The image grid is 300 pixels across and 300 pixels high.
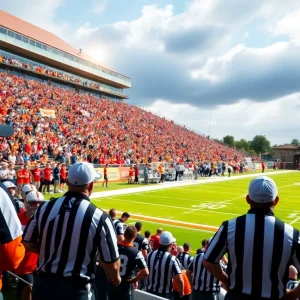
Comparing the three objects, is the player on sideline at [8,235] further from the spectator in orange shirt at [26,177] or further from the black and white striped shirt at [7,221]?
the spectator in orange shirt at [26,177]

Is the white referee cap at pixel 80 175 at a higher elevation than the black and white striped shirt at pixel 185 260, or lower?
higher

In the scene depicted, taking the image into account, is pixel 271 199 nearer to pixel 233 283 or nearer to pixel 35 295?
pixel 233 283

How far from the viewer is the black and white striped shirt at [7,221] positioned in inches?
94.2

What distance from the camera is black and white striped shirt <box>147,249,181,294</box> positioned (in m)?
5.48

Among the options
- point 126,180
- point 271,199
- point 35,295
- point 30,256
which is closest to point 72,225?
point 35,295

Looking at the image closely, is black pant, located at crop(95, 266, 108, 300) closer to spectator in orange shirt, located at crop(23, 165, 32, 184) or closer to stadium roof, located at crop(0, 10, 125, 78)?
spectator in orange shirt, located at crop(23, 165, 32, 184)

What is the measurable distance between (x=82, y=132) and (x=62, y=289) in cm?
2981

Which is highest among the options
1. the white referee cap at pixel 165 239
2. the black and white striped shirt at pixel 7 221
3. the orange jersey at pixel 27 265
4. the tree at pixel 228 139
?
the tree at pixel 228 139

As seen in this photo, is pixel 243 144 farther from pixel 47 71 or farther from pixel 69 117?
pixel 69 117

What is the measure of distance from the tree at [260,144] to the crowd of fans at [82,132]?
100 metres

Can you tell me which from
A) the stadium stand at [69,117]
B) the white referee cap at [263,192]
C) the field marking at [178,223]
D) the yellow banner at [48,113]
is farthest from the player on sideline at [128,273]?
the yellow banner at [48,113]

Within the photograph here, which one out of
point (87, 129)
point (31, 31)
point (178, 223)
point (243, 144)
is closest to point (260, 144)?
point (243, 144)

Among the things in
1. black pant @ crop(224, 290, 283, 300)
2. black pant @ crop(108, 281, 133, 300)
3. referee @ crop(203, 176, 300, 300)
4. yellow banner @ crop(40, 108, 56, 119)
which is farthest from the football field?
yellow banner @ crop(40, 108, 56, 119)

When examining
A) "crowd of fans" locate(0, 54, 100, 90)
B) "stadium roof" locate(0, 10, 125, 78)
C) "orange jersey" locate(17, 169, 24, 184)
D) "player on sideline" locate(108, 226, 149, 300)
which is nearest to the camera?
"player on sideline" locate(108, 226, 149, 300)
